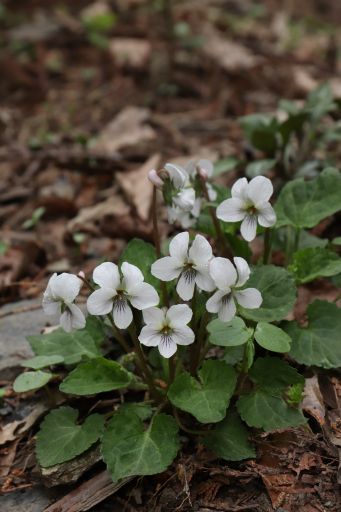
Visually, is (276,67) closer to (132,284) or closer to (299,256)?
(299,256)

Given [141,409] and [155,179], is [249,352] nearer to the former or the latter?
[141,409]

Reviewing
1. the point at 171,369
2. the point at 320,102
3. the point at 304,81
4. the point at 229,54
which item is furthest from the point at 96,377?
the point at 229,54

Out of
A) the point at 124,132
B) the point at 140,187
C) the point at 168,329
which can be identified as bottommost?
the point at 124,132

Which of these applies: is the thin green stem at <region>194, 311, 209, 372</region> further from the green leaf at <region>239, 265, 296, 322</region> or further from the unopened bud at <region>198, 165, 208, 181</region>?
the unopened bud at <region>198, 165, 208, 181</region>

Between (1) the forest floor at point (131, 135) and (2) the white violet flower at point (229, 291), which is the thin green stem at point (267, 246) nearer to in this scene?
(1) the forest floor at point (131, 135)

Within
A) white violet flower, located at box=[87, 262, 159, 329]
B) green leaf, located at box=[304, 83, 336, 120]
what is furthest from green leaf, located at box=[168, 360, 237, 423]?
green leaf, located at box=[304, 83, 336, 120]

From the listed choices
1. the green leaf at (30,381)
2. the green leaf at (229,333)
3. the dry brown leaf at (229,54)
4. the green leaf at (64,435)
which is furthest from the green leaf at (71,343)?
the dry brown leaf at (229,54)
